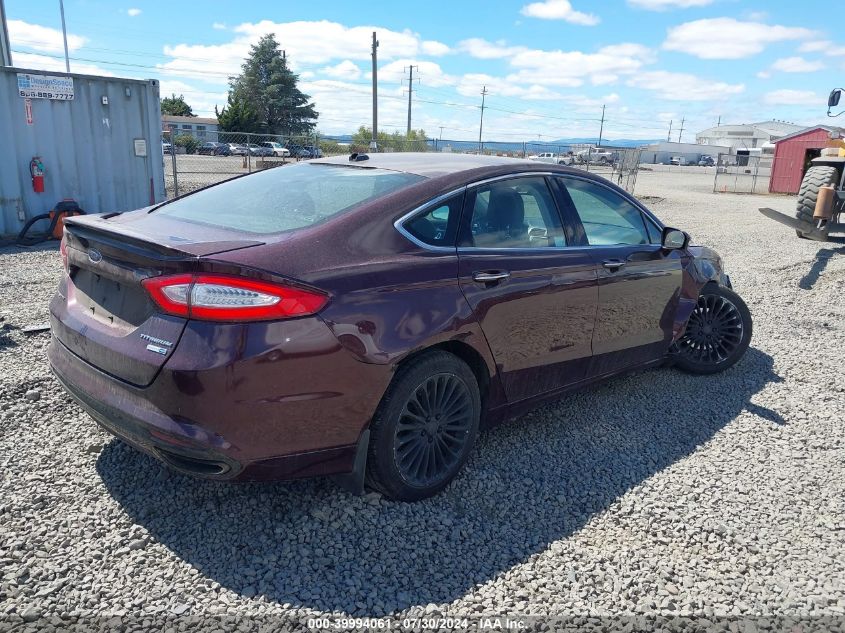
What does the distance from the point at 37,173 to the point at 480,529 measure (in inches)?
376

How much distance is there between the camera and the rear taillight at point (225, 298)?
2.38 m

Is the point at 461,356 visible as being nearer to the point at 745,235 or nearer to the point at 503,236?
the point at 503,236

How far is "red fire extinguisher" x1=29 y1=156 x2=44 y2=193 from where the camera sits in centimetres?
958

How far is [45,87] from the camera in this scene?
9.54 metres

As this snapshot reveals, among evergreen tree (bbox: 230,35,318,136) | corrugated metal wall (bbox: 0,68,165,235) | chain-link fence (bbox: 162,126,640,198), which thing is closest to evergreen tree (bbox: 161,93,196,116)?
evergreen tree (bbox: 230,35,318,136)

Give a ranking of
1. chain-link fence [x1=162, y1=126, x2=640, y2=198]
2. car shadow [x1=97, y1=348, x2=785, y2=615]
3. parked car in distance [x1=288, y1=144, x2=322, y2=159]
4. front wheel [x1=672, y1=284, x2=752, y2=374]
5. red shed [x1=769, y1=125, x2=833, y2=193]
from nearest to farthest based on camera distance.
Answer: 1. car shadow [x1=97, y1=348, x2=785, y2=615]
2. front wheel [x1=672, y1=284, x2=752, y2=374]
3. chain-link fence [x1=162, y1=126, x2=640, y2=198]
4. parked car in distance [x1=288, y1=144, x2=322, y2=159]
5. red shed [x1=769, y1=125, x2=833, y2=193]

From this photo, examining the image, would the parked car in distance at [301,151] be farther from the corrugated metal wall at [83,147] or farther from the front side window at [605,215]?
the front side window at [605,215]

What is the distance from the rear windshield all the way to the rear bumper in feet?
2.74

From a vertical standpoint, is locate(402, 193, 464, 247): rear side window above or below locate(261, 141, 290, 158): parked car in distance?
above

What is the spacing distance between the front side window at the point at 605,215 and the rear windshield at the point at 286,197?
3.93ft

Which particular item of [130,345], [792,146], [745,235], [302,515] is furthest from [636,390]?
[792,146]

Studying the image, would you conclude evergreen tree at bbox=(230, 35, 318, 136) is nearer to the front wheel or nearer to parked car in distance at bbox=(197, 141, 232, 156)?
parked car in distance at bbox=(197, 141, 232, 156)

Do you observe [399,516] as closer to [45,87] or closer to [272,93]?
[45,87]

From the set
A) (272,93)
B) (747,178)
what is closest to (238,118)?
(272,93)
